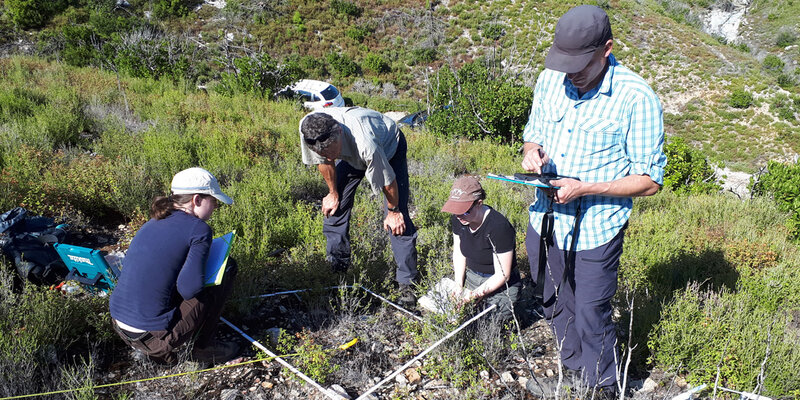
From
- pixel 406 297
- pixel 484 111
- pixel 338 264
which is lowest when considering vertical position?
pixel 484 111

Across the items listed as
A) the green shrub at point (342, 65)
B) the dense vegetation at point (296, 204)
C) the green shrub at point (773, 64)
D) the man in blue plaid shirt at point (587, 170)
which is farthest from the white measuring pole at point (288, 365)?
the green shrub at point (773, 64)

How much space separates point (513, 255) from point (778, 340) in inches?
66.1

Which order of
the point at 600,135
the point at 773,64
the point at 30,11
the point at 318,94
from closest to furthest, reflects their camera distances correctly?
the point at 600,135 < the point at 318,94 < the point at 30,11 < the point at 773,64

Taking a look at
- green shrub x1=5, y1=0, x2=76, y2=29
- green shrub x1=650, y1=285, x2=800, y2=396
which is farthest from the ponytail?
green shrub x1=5, y1=0, x2=76, y2=29

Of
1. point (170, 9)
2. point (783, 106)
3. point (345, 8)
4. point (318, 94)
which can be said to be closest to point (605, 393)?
point (318, 94)

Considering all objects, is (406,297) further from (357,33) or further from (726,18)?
(726,18)

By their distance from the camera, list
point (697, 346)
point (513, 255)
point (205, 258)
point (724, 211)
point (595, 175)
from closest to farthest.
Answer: point (595, 175) < point (205, 258) < point (697, 346) < point (513, 255) < point (724, 211)

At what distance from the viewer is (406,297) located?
3486 mm

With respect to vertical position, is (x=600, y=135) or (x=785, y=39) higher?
(x=600, y=135)

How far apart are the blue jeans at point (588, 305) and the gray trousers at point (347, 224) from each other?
114 cm

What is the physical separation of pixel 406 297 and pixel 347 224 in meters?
0.75

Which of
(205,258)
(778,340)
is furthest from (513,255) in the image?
(205,258)

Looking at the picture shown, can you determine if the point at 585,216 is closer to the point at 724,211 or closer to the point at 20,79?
the point at 724,211

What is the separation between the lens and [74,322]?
9.09ft
